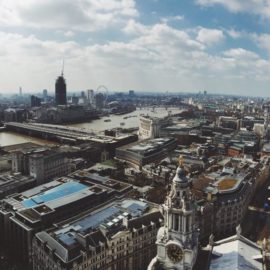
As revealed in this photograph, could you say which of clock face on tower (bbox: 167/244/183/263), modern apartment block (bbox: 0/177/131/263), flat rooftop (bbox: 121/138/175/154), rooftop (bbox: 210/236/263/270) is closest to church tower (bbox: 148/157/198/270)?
clock face on tower (bbox: 167/244/183/263)

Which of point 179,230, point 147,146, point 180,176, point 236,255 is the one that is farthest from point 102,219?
point 147,146

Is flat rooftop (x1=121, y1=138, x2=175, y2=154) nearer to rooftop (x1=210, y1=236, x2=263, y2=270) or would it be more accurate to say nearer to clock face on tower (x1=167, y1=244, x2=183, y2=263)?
rooftop (x1=210, y1=236, x2=263, y2=270)

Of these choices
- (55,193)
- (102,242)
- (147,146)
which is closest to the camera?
(102,242)

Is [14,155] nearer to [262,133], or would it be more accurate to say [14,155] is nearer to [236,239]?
[236,239]

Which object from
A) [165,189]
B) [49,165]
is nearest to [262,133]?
[165,189]

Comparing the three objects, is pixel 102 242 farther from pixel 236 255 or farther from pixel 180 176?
pixel 180 176
